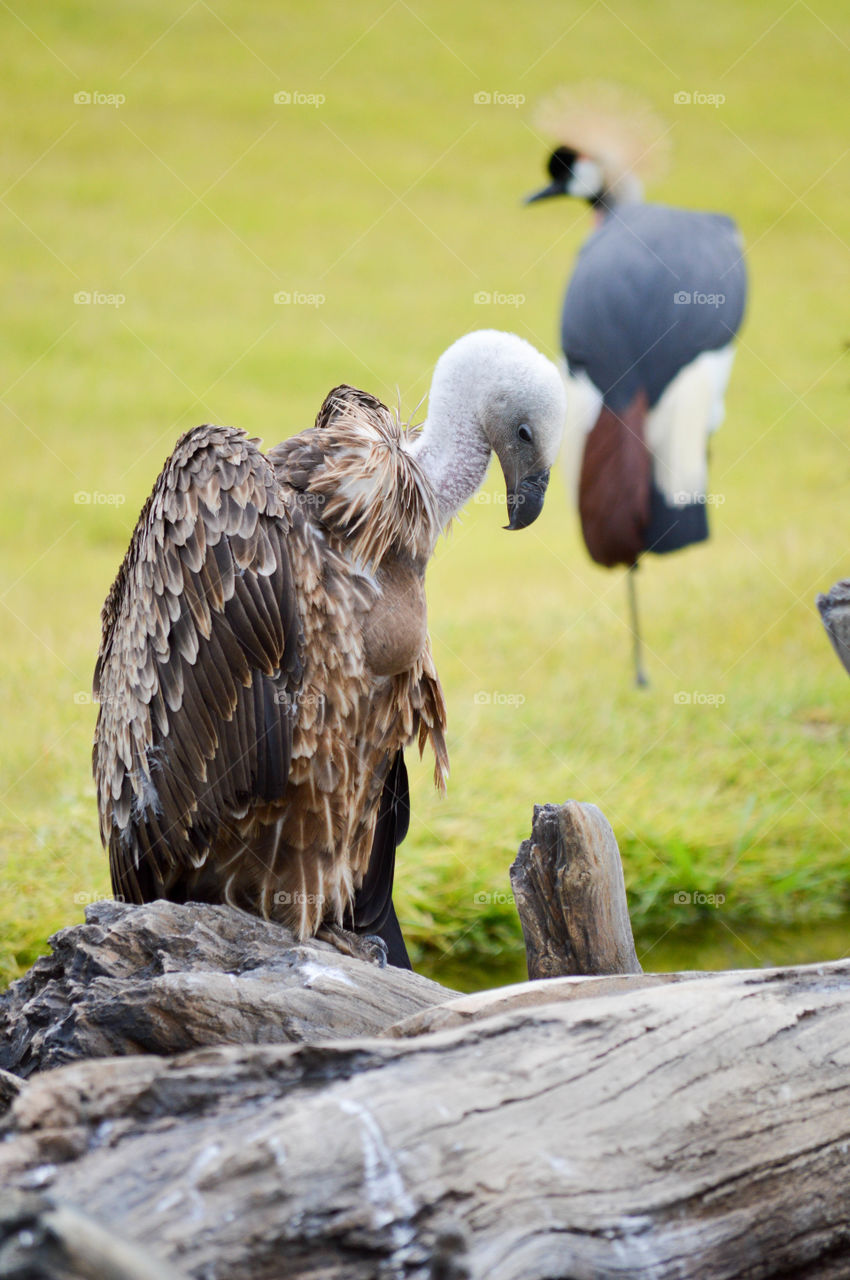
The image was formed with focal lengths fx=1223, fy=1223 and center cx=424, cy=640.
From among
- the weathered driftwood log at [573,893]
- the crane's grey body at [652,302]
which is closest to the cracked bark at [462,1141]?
the weathered driftwood log at [573,893]

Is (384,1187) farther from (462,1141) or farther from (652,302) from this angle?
(652,302)

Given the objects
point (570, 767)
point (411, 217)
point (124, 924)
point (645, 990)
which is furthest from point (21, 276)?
point (645, 990)

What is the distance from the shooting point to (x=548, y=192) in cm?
609

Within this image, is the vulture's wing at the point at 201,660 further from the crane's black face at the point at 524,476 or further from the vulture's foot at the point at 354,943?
the crane's black face at the point at 524,476

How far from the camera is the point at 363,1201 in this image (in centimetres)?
152

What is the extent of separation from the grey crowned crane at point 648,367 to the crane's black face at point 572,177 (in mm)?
393

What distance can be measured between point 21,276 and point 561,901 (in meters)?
6.74

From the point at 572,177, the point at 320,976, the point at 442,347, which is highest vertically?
the point at 572,177

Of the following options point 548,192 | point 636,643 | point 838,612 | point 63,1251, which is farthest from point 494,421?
point 548,192

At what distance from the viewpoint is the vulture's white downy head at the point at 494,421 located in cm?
273

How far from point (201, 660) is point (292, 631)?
25 centimetres

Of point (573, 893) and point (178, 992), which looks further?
point (573, 893)

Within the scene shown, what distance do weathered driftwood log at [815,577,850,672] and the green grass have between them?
2.15 m

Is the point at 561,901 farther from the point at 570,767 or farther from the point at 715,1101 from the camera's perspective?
the point at 570,767
